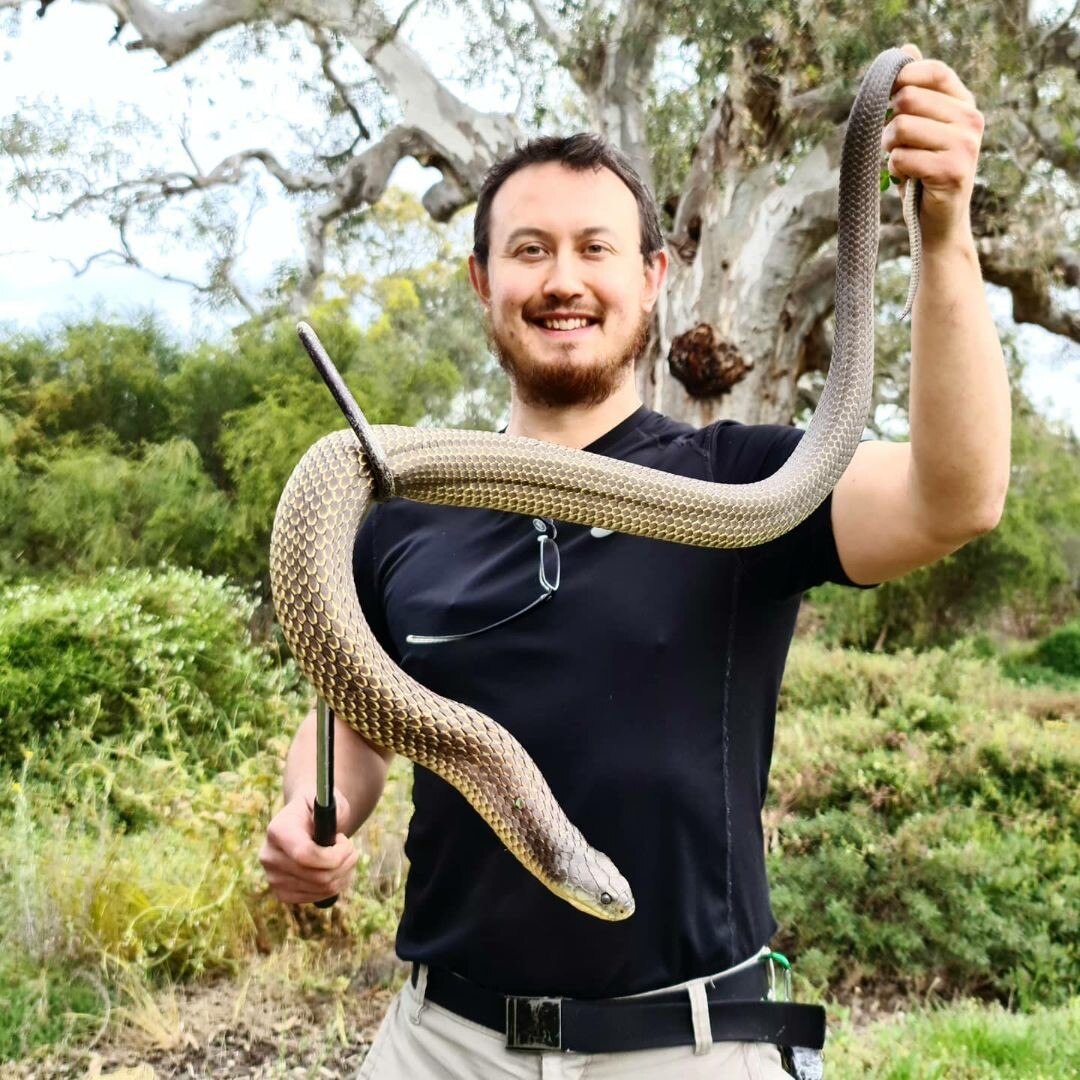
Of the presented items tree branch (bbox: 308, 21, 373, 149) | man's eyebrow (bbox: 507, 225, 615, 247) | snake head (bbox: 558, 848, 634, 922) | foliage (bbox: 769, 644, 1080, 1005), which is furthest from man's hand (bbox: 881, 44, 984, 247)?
tree branch (bbox: 308, 21, 373, 149)

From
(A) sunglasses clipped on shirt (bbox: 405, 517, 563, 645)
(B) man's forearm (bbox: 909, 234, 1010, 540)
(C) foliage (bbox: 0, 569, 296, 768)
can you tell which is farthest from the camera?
(C) foliage (bbox: 0, 569, 296, 768)

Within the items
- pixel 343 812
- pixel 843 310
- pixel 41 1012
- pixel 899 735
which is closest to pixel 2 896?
pixel 41 1012

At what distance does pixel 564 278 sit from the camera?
221 cm

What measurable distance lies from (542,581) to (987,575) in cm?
1753

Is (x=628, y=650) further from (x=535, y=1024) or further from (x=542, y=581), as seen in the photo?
(x=535, y=1024)

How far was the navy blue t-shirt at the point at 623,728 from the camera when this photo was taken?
74.9 inches

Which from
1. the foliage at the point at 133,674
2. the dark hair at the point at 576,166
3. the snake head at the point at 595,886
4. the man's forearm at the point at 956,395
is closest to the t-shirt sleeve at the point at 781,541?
the man's forearm at the point at 956,395

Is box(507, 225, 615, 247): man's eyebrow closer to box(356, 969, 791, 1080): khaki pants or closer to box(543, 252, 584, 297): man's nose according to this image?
box(543, 252, 584, 297): man's nose

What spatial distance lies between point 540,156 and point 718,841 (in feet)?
4.91

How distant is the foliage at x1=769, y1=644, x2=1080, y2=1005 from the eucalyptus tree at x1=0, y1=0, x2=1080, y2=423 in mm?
3632

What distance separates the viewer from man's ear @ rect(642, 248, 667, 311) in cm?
244

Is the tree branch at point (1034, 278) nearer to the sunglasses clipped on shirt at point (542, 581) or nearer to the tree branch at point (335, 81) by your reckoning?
the tree branch at point (335, 81)

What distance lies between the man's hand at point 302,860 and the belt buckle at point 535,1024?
386 mm

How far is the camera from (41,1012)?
437cm
